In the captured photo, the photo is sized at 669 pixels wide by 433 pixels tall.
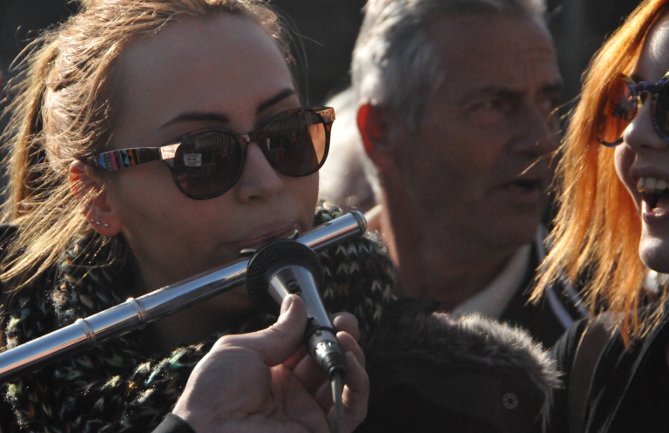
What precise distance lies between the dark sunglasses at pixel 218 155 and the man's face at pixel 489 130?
154 centimetres

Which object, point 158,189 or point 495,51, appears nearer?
point 158,189

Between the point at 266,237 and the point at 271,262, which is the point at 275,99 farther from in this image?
the point at 271,262

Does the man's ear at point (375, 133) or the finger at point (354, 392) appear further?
the man's ear at point (375, 133)

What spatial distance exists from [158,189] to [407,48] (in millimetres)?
1850

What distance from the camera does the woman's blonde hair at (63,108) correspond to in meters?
2.28

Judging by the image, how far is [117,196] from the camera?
7.45 feet

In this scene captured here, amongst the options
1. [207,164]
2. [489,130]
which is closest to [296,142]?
[207,164]

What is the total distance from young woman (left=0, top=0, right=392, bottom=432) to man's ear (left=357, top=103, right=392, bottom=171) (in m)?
1.47

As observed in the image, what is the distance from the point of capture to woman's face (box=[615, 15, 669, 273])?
235 centimetres

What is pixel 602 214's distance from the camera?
2.76 m

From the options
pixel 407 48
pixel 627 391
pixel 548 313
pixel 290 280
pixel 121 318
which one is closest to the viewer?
pixel 290 280

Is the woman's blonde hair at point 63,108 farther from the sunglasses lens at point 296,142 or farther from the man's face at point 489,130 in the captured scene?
the man's face at point 489,130

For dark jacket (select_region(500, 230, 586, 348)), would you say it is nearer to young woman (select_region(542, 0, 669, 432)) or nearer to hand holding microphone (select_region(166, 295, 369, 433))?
young woman (select_region(542, 0, 669, 432))

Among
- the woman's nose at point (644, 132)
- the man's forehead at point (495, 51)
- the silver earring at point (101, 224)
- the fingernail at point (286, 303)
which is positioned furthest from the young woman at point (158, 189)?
the man's forehead at point (495, 51)
